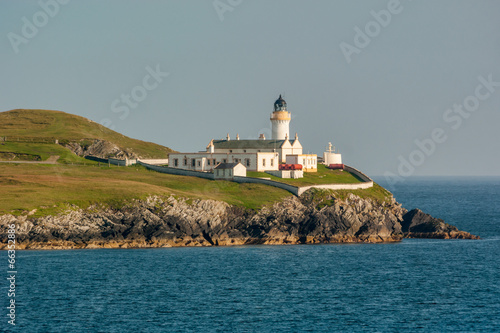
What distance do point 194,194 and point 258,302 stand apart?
46.5m

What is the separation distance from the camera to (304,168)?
14225cm

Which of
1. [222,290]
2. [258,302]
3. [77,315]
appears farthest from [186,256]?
[77,315]

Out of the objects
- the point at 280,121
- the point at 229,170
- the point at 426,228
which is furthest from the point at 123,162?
the point at 426,228

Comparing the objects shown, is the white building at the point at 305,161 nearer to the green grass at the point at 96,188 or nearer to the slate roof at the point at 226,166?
the slate roof at the point at 226,166

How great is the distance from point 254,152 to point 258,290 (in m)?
69.3

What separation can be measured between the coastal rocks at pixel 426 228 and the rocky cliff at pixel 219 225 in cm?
16

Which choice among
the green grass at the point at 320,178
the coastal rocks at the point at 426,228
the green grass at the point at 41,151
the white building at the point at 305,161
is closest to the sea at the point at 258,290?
the coastal rocks at the point at 426,228

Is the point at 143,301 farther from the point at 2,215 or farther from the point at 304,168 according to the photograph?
the point at 304,168

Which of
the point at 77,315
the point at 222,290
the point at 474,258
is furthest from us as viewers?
the point at 474,258

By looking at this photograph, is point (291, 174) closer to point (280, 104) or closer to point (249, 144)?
point (249, 144)

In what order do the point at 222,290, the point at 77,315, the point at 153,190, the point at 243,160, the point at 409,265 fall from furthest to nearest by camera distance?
the point at 243,160, the point at 153,190, the point at 409,265, the point at 222,290, the point at 77,315

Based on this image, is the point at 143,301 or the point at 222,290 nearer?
the point at 143,301

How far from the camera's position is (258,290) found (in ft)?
240

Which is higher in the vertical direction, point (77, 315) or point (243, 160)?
point (243, 160)
